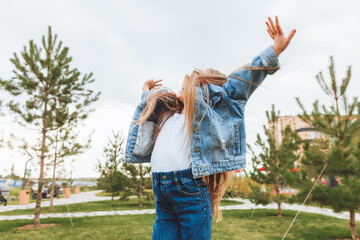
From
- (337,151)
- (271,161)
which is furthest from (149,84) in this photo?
(271,161)

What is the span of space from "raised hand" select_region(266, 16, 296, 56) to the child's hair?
13.3 inches

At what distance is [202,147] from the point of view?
125cm

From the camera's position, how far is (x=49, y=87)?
6918 mm

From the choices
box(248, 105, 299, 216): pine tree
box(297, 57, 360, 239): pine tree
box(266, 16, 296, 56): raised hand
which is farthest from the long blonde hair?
box(248, 105, 299, 216): pine tree

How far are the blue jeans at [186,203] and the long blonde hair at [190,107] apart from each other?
0.63ft

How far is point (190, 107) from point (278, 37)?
627 millimetres

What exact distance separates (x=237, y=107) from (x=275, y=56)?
0.34 m

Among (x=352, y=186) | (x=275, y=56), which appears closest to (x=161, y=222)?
(x=275, y=56)

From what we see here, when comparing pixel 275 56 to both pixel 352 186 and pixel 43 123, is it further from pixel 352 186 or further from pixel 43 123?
pixel 43 123

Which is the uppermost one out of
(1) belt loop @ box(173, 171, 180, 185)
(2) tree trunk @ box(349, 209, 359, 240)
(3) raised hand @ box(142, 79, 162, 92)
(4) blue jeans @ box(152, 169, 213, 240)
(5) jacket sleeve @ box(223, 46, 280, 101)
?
(3) raised hand @ box(142, 79, 162, 92)

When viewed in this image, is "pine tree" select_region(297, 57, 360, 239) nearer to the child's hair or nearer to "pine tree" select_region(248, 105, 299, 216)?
"pine tree" select_region(248, 105, 299, 216)

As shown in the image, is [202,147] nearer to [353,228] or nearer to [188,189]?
[188,189]

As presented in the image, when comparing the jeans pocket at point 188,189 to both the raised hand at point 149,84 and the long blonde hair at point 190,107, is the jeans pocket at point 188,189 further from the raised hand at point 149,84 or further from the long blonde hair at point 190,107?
the raised hand at point 149,84

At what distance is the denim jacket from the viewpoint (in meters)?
1.24
